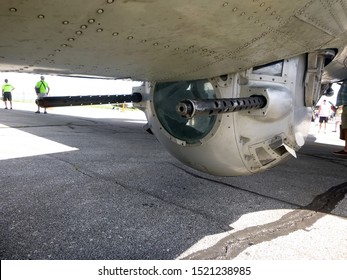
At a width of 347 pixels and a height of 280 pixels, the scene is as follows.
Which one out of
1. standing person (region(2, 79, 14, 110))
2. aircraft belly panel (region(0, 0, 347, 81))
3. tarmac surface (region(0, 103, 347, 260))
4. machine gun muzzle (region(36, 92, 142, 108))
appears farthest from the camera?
standing person (region(2, 79, 14, 110))

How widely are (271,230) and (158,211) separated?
114cm

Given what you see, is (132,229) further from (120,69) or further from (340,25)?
(340,25)

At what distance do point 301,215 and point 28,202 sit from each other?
296 cm

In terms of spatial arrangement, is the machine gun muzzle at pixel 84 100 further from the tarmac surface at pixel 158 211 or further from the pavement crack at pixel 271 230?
the pavement crack at pixel 271 230

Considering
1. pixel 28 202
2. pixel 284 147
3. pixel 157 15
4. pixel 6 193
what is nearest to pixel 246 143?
pixel 284 147

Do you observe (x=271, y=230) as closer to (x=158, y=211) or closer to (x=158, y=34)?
(x=158, y=211)

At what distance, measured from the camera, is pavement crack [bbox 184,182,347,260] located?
241 cm

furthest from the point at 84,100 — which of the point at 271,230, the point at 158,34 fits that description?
the point at 271,230

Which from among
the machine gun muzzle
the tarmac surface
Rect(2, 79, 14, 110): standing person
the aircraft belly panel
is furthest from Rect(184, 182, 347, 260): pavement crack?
Rect(2, 79, 14, 110): standing person

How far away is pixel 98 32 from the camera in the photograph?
145 cm

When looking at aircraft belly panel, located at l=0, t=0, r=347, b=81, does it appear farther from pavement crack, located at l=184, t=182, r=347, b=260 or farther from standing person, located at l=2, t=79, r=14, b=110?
standing person, located at l=2, t=79, r=14, b=110

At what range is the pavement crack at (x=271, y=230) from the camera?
2.41 metres

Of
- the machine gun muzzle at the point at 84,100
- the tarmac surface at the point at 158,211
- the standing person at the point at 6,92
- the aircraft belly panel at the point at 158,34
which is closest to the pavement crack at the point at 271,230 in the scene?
the tarmac surface at the point at 158,211

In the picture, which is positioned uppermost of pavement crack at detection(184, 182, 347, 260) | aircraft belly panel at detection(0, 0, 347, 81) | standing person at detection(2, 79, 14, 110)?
aircraft belly panel at detection(0, 0, 347, 81)
